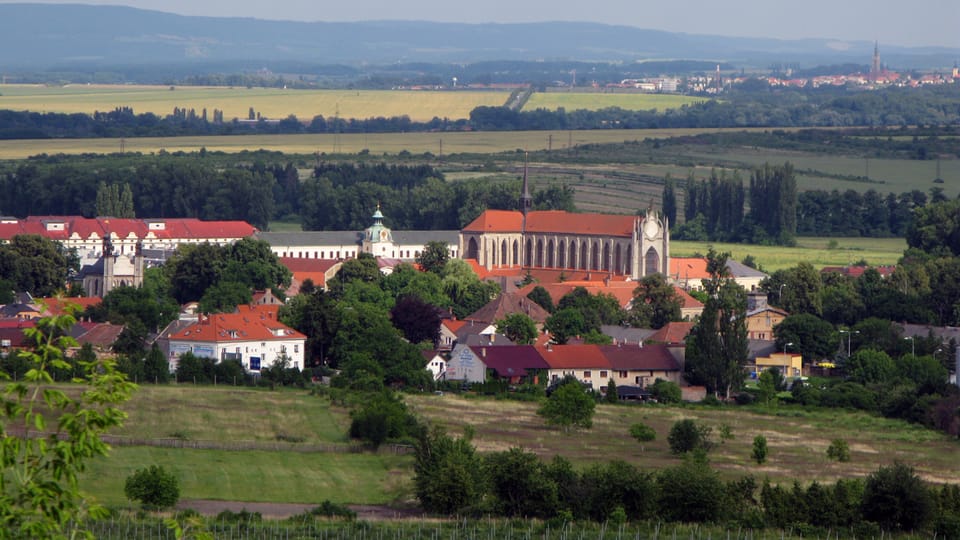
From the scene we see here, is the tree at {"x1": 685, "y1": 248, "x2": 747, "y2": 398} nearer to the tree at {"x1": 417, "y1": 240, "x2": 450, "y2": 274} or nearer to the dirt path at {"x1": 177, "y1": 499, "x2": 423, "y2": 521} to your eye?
the dirt path at {"x1": 177, "y1": 499, "x2": 423, "y2": 521}

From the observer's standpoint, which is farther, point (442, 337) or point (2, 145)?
point (2, 145)

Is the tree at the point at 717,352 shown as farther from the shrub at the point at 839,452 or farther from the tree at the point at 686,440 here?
the shrub at the point at 839,452

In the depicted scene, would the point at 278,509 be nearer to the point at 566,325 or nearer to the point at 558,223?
the point at 566,325

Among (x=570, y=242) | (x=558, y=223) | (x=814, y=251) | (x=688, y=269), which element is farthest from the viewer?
(x=814, y=251)

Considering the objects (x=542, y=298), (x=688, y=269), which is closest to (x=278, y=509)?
(x=542, y=298)

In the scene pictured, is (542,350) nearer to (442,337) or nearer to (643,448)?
(442,337)

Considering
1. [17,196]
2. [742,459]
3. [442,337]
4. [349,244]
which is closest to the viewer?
[742,459]

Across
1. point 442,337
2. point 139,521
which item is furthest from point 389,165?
point 139,521
